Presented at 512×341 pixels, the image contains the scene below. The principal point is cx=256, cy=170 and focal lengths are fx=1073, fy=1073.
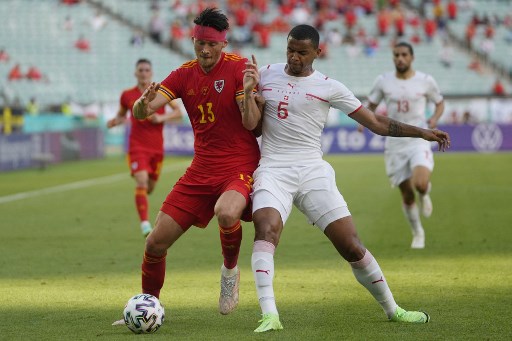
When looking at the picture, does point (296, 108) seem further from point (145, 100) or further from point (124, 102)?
point (124, 102)

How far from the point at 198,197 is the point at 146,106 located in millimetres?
818

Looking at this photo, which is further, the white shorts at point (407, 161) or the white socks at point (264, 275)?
the white shorts at point (407, 161)

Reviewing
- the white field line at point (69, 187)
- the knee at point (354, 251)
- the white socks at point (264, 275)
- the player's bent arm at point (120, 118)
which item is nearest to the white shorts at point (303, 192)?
the knee at point (354, 251)

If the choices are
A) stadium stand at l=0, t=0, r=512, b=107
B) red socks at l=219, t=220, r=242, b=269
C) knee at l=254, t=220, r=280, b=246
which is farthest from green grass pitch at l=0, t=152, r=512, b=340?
stadium stand at l=0, t=0, r=512, b=107

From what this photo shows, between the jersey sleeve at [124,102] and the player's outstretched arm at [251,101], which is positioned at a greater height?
the player's outstretched arm at [251,101]

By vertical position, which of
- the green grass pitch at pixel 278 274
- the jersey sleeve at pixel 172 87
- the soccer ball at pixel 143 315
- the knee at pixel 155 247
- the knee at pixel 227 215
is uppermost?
the jersey sleeve at pixel 172 87

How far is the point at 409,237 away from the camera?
49.2ft

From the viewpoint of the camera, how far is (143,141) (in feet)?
52.4

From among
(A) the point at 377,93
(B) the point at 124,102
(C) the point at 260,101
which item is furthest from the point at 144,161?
(C) the point at 260,101

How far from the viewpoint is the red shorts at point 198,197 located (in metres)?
8.31

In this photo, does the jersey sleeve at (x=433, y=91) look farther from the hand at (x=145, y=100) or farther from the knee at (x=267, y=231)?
the knee at (x=267, y=231)

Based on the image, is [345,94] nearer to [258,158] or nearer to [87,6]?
[258,158]

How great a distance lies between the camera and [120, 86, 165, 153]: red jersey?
1588 cm

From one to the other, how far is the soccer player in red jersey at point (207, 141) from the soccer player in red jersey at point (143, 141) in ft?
23.1
